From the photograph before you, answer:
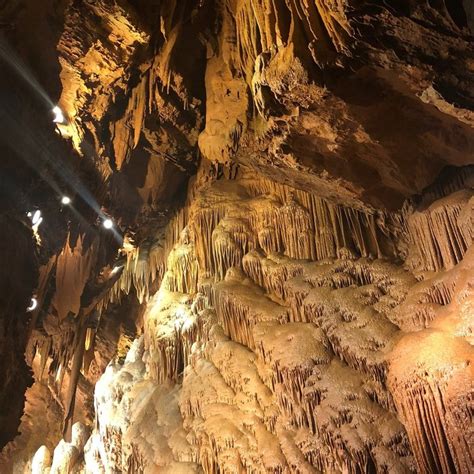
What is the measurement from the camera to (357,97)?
4684 millimetres

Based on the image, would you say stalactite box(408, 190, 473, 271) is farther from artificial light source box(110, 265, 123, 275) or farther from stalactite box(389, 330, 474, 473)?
artificial light source box(110, 265, 123, 275)

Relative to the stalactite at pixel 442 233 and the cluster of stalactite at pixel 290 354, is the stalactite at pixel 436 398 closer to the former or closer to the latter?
the cluster of stalactite at pixel 290 354

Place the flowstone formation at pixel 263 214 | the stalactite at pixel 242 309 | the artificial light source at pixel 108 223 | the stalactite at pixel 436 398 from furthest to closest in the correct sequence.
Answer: the artificial light source at pixel 108 223 < the stalactite at pixel 242 309 < the flowstone formation at pixel 263 214 < the stalactite at pixel 436 398

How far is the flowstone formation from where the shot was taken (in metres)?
4.31

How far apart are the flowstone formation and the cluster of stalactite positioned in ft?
0.08

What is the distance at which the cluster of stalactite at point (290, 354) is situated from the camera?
4562 mm

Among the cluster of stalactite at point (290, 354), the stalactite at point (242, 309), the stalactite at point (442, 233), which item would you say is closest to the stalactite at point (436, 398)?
the cluster of stalactite at point (290, 354)

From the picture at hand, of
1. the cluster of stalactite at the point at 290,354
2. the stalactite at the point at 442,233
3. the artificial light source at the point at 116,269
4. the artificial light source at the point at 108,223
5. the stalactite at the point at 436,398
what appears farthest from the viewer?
the artificial light source at the point at 116,269

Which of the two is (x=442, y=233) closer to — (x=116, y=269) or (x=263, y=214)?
(x=263, y=214)

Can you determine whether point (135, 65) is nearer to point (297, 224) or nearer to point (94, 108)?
point (94, 108)

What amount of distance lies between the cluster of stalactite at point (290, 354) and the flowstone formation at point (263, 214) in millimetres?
24

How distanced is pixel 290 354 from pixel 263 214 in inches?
99.4

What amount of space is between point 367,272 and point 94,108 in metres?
5.54

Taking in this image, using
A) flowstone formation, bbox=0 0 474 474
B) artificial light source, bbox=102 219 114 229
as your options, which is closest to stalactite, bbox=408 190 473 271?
flowstone formation, bbox=0 0 474 474
